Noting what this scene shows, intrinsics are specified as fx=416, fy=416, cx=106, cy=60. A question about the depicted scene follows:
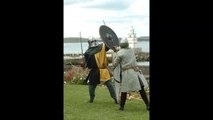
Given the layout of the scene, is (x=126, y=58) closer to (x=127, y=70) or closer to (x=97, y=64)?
(x=127, y=70)

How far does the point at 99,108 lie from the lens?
6836 mm

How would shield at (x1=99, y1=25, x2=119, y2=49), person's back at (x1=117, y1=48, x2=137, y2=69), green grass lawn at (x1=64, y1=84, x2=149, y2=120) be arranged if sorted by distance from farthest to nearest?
shield at (x1=99, y1=25, x2=119, y2=49) → person's back at (x1=117, y1=48, x2=137, y2=69) → green grass lawn at (x1=64, y1=84, x2=149, y2=120)

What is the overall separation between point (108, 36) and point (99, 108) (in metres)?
1.20

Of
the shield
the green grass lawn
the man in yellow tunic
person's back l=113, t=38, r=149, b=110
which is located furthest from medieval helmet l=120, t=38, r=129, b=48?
the green grass lawn

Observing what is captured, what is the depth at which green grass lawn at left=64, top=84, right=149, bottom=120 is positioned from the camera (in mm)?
6160

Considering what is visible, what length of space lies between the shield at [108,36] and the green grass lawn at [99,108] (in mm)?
1045

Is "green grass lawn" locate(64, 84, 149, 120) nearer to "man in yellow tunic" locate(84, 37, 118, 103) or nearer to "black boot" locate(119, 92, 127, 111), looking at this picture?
"black boot" locate(119, 92, 127, 111)

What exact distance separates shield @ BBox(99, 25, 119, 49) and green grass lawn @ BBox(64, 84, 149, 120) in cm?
105

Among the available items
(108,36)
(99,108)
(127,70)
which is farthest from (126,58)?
(99,108)
